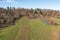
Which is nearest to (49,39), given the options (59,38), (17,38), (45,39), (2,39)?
(45,39)

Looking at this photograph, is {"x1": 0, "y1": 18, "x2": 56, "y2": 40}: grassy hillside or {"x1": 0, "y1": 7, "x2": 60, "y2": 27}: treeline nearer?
{"x1": 0, "y1": 18, "x2": 56, "y2": 40}: grassy hillside

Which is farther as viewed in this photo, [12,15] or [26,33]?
[12,15]

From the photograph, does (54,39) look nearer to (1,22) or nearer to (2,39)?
(2,39)

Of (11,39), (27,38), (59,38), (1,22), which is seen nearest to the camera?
(11,39)

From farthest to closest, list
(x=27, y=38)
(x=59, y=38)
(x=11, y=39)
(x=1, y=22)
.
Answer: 1. (x=1, y=22)
2. (x=59, y=38)
3. (x=27, y=38)
4. (x=11, y=39)

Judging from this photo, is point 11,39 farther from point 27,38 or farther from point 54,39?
point 54,39

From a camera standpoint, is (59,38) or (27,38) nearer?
(27,38)

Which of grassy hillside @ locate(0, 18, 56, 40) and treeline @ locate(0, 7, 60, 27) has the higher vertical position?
grassy hillside @ locate(0, 18, 56, 40)

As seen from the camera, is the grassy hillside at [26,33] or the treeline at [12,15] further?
the treeline at [12,15]

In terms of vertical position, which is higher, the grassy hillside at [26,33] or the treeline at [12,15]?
the grassy hillside at [26,33]

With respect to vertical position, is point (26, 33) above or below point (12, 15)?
above
